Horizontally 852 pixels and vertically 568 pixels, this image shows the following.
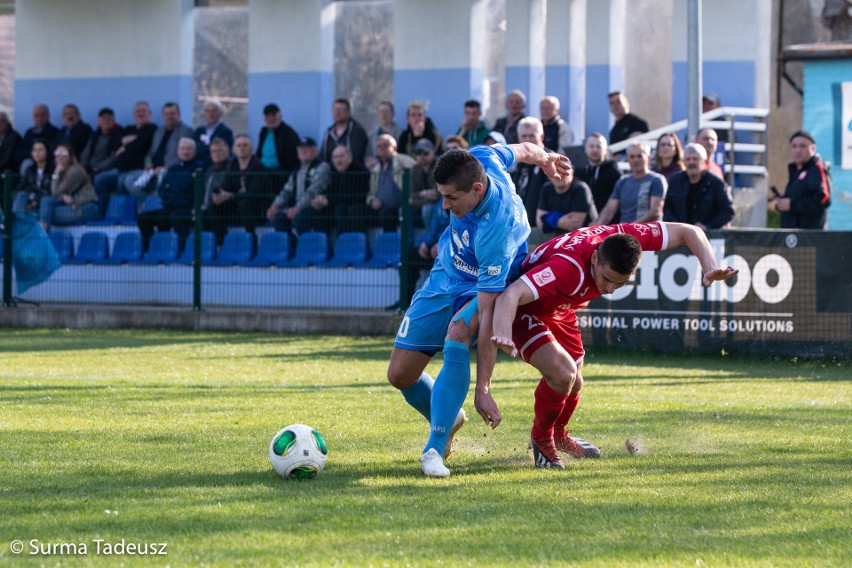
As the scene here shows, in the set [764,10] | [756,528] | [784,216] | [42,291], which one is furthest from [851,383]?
[42,291]

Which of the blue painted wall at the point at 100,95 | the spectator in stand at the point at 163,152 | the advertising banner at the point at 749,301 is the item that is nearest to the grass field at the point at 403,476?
the advertising banner at the point at 749,301

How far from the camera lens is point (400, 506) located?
5.95 m

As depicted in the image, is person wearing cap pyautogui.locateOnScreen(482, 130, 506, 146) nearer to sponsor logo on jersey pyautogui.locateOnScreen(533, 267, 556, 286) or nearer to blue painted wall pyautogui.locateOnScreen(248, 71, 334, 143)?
blue painted wall pyautogui.locateOnScreen(248, 71, 334, 143)

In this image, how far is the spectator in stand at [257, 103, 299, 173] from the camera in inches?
719

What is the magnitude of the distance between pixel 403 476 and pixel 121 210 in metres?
12.6

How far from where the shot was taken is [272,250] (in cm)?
1708

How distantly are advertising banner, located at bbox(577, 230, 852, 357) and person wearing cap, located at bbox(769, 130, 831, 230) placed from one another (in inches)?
60.2

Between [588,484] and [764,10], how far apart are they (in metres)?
14.9

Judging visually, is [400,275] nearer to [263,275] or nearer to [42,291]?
[263,275]

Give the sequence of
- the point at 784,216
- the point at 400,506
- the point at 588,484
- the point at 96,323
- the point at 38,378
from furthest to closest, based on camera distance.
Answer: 1. the point at 96,323
2. the point at 784,216
3. the point at 38,378
4. the point at 588,484
5. the point at 400,506

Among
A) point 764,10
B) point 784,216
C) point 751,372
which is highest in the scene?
point 764,10

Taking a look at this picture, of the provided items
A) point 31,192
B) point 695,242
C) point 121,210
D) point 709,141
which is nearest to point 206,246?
point 121,210

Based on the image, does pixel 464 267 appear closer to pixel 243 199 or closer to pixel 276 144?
pixel 243 199

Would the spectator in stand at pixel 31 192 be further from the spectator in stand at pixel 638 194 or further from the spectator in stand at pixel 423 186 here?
the spectator in stand at pixel 638 194
